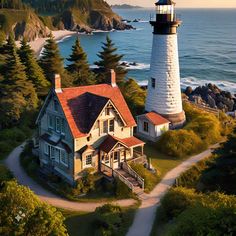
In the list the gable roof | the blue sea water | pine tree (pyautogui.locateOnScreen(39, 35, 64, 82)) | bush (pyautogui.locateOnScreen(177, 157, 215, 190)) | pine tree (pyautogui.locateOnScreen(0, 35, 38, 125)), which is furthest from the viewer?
the blue sea water

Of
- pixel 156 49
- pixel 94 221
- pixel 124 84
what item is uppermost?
pixel 156 49

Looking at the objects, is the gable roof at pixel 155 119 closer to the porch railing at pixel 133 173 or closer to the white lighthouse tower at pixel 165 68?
the white lighthouse tower at pixel 165 68

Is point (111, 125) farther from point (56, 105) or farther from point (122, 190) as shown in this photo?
point (122, 190)

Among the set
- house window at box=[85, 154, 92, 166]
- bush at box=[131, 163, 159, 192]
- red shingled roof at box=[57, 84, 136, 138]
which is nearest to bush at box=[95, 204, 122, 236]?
bush at box=[131, 163, 159, 192]

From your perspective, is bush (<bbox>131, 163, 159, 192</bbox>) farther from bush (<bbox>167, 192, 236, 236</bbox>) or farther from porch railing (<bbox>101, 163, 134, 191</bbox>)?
bush (<bbox>167, 192, 236, 236</bbox>)

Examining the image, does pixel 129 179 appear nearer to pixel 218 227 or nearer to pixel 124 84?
pixel 218 227

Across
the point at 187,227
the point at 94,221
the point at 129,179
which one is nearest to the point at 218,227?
the point at 187,227

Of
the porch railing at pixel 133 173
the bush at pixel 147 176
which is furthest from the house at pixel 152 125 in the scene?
the porch railing at pixel 133 173
